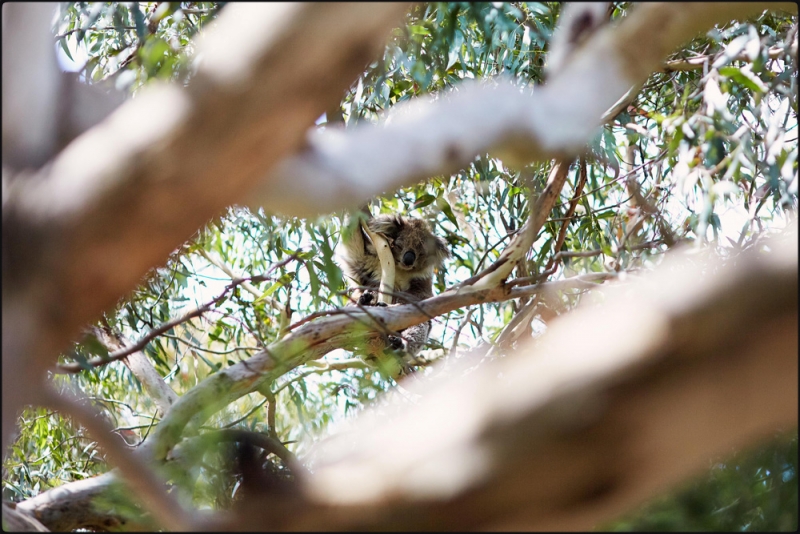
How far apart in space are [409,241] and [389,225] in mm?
209

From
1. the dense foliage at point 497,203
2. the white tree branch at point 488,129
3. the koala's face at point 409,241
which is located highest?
the koala's face at point 409,241

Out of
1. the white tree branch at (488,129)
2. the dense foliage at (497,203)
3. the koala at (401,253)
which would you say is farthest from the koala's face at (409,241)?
the white tree branch at (488,129)

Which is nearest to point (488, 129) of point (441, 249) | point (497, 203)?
point (497, 203)

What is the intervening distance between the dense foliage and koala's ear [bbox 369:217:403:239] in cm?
85

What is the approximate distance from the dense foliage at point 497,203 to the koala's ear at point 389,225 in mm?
853

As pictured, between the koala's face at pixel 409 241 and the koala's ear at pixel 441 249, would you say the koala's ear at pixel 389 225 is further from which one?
the koala's ear at pixel 441 249

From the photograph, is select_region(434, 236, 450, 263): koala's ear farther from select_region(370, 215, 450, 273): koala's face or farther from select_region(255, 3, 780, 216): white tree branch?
select_region(255, 3, 780, 216): white tree branch

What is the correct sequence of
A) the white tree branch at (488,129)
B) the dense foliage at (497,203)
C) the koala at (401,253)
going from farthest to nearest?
the koala at (401,253) < the dense foliage at (497,203) < the white tree branch at (488,129)

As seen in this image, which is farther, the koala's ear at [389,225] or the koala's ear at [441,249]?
the koala's ear at [389,225]

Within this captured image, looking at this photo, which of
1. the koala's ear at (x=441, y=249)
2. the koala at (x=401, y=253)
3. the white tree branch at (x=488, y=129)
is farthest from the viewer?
the koala at (x=401, y=253)

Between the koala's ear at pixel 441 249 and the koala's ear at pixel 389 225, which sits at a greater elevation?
the koala's ear at pixel 389 225

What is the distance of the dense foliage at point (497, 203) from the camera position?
199 centimetres

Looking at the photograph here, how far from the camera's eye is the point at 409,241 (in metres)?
5.56

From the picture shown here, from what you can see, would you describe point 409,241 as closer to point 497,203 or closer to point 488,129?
point 497,203
